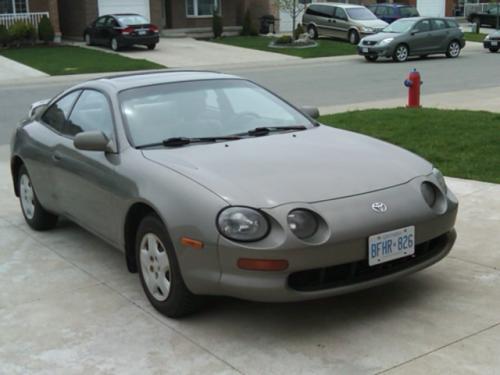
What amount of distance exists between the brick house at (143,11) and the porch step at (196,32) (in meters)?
0.05

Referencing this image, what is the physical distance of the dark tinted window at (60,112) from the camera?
5.89 meters

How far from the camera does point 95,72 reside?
77.3ft

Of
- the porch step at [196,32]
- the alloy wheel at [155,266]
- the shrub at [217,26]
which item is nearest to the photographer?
the alloy wheel at [155,266]

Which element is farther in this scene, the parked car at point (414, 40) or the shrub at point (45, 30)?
the shrub at point (45, 30)

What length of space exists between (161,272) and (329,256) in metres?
1.08

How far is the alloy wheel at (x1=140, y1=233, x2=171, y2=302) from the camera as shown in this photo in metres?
4.33

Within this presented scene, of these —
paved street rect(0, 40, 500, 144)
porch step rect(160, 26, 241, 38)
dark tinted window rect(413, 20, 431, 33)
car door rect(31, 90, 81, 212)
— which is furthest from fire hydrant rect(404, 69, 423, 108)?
porch step rect(160, 26, 241, 38)

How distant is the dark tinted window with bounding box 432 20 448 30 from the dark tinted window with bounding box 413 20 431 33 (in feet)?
0.87

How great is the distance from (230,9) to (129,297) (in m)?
36.0

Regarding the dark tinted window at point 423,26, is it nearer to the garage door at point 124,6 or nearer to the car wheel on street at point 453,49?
the car wheel on street at point 453,49

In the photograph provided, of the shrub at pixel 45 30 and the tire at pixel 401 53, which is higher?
→ the shrub at pixel 45 30

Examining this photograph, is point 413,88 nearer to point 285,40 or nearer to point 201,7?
point 285,40

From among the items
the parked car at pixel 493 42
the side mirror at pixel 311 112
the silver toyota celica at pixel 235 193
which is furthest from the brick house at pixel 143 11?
the silver toyota celica at pixel 235 193

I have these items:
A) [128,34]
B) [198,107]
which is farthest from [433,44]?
[198,107]
